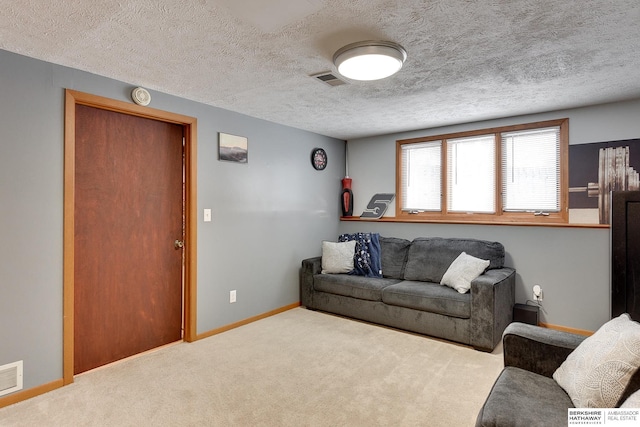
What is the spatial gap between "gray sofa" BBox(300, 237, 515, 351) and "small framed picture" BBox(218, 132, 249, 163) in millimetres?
1562

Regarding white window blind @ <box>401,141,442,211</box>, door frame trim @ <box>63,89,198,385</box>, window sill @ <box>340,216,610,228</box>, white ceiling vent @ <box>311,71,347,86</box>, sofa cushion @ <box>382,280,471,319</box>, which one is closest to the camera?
door frame trim @ <box>63,89,198,385</box>

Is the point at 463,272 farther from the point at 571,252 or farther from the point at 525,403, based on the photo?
the point at 525,403

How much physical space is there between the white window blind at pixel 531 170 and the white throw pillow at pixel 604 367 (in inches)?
99.4

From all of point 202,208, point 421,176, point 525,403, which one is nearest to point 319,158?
point 421,176

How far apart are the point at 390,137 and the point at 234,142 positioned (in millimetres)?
2260

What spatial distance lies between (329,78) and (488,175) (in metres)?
2.49

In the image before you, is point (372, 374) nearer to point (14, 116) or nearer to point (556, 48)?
point (556, 48)

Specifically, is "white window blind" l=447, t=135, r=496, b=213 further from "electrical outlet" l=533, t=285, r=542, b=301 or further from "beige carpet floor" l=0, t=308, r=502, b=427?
"beige carpet floor" l=0, t=308, r=502, b=427

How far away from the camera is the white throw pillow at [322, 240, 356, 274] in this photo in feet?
14.2

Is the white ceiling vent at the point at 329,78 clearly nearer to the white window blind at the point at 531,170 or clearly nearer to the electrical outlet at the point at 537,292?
the white window blind at the point at 531,170

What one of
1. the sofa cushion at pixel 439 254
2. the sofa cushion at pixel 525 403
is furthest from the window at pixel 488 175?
the sofa cushion at pixel 525 403

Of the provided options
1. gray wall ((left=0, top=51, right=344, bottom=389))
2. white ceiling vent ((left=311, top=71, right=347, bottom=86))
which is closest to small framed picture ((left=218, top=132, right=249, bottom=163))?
gray wall ((left=0, top=51, right=344, bottom=389))

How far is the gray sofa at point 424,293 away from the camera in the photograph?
3145 millimetres

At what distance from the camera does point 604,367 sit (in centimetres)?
140
